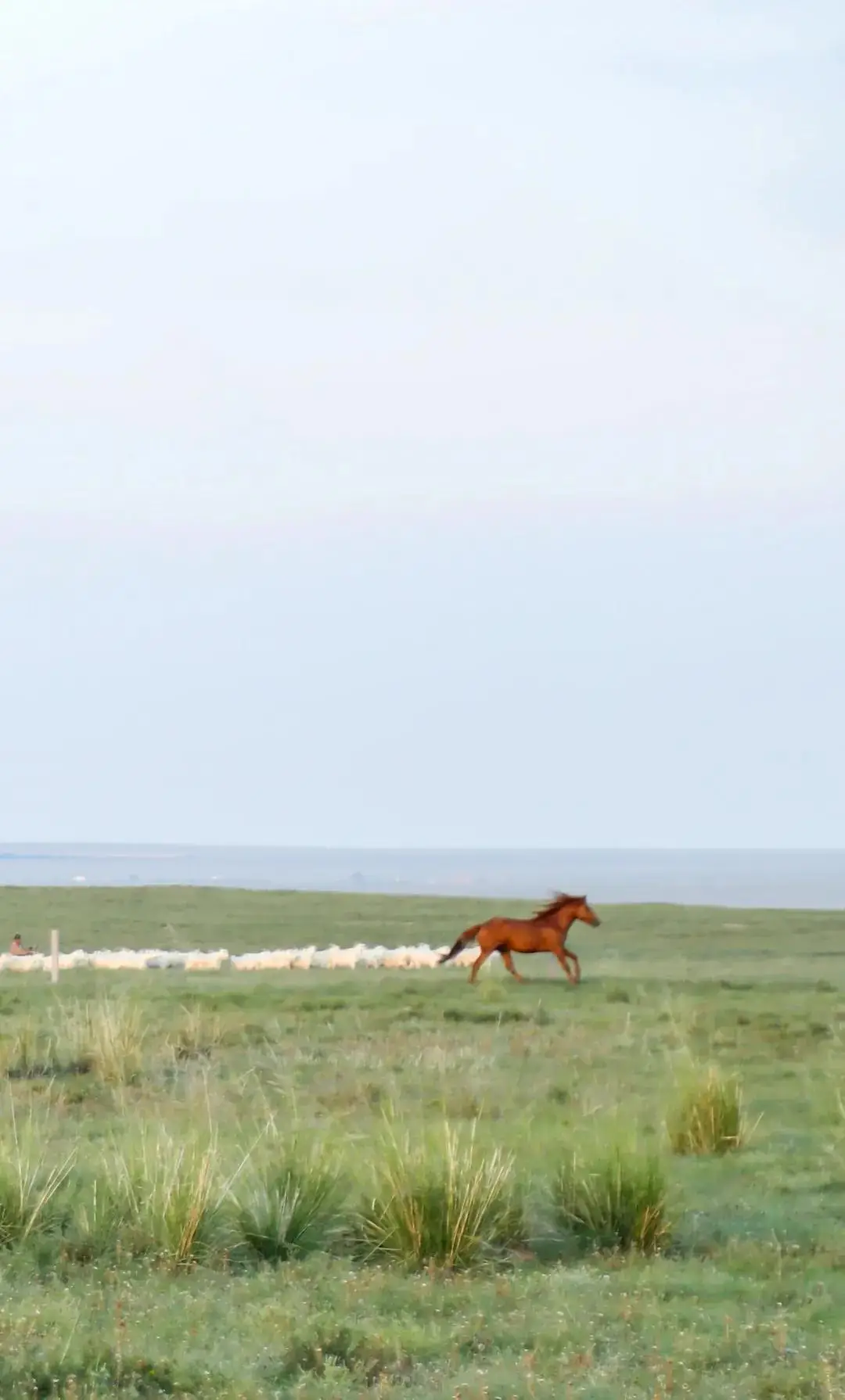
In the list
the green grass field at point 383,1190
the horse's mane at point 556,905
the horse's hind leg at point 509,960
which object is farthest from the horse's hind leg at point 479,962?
the green grass field at point 383,1190

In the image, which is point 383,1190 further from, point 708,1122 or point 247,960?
point 247,960

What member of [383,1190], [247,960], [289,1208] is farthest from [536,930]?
[289,1208]

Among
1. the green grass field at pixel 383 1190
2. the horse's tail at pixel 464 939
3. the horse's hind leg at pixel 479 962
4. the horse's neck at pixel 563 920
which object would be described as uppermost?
the horse's neck at pixel 563 920

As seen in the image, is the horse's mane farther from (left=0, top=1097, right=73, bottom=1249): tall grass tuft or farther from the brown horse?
(left=0, top=1097, right=73, bottom=1249): tall grass tuft

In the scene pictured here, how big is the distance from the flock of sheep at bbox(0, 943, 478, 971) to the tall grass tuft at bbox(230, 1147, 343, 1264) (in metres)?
17.7

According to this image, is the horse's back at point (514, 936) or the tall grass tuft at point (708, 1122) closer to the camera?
the tall grass tuft at point (708, 1122)

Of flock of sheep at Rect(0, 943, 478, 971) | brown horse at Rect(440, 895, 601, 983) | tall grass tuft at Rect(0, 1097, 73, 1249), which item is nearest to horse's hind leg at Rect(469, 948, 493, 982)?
brown horse at Rect(440, 895, 601, 983)

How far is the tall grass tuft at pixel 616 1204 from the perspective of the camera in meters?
9.69

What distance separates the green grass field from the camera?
7.38 meters

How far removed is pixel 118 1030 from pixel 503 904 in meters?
35.7

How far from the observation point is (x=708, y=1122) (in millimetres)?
12586

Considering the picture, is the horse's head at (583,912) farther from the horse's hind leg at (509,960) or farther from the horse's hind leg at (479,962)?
the horse's hind leg at (479,962)

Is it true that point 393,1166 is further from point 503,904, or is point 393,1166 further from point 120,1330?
point 503,904

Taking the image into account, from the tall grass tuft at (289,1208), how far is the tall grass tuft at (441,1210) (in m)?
0.23
